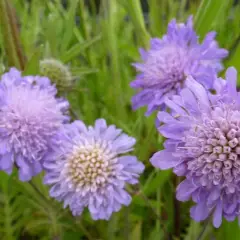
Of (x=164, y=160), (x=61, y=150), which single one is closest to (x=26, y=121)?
(x=61, y=150)

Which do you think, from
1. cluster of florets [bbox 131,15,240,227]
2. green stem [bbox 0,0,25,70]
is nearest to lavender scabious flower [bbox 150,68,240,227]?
cluster of florets [bbox 131,15,240,227]

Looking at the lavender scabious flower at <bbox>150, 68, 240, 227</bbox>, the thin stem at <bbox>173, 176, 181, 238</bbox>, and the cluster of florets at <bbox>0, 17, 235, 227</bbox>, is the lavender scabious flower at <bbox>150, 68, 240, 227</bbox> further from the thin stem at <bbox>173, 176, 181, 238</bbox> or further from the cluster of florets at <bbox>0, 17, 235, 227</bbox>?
the thin stem at <bbox>173, 176, 181, 238</bbox>

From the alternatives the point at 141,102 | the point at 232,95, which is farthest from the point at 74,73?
the point at 232,95

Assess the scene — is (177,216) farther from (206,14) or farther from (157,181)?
(206,14)

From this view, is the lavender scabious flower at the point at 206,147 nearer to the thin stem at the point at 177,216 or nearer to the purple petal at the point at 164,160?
the purple petal at the point at 164,160

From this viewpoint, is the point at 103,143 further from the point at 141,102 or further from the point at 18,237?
the point at 18,237

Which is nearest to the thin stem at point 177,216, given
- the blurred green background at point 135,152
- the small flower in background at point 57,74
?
the blurred green background at point 135,152

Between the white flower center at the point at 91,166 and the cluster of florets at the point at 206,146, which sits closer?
the cluster of florets at the point at 206,146
